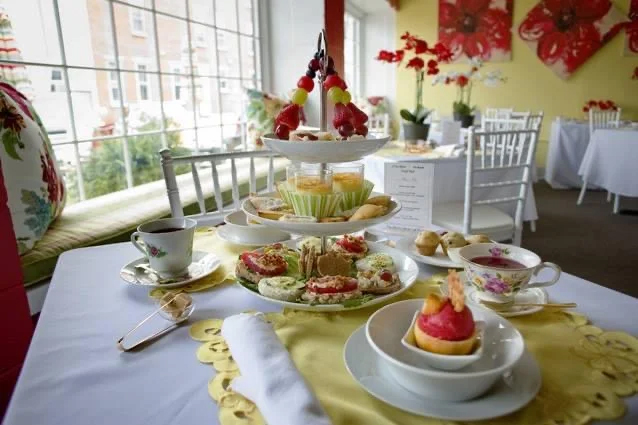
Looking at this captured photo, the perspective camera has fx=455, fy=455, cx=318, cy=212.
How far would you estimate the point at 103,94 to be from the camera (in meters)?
2.63

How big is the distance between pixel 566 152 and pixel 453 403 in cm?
540

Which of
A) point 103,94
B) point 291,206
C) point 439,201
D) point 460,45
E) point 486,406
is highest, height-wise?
point 460,45

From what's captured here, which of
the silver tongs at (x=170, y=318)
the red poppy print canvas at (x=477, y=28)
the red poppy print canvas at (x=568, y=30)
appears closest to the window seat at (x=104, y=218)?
the silver tongs at (x=170, y=318)

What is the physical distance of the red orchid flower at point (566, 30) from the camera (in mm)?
5320

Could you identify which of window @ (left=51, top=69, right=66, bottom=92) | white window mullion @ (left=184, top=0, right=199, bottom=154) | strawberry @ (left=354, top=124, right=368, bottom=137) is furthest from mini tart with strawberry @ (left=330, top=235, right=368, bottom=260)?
white window mullion @ (left=184, top=0, right=199, bottom=154)

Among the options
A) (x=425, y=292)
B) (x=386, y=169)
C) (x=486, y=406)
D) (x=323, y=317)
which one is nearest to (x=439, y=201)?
(x=386, y=169)

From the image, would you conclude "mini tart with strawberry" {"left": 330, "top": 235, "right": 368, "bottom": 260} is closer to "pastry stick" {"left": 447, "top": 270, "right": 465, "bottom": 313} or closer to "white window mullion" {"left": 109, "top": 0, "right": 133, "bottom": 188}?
"pastry stick" {"left": 447, "top": 270, "right": 465, "bottom": 313}

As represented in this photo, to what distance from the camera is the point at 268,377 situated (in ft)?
1.61

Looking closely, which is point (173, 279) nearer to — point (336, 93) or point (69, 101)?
point (336, 93)

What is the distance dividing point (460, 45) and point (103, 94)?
4960mm

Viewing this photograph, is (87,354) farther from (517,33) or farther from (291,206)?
(517,33)

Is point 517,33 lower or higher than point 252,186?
higher

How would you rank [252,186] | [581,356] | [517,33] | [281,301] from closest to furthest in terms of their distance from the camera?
[581,356]
[281,301]
[252,186]
[517,33]

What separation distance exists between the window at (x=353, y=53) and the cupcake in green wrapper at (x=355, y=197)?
5936 millimetres
